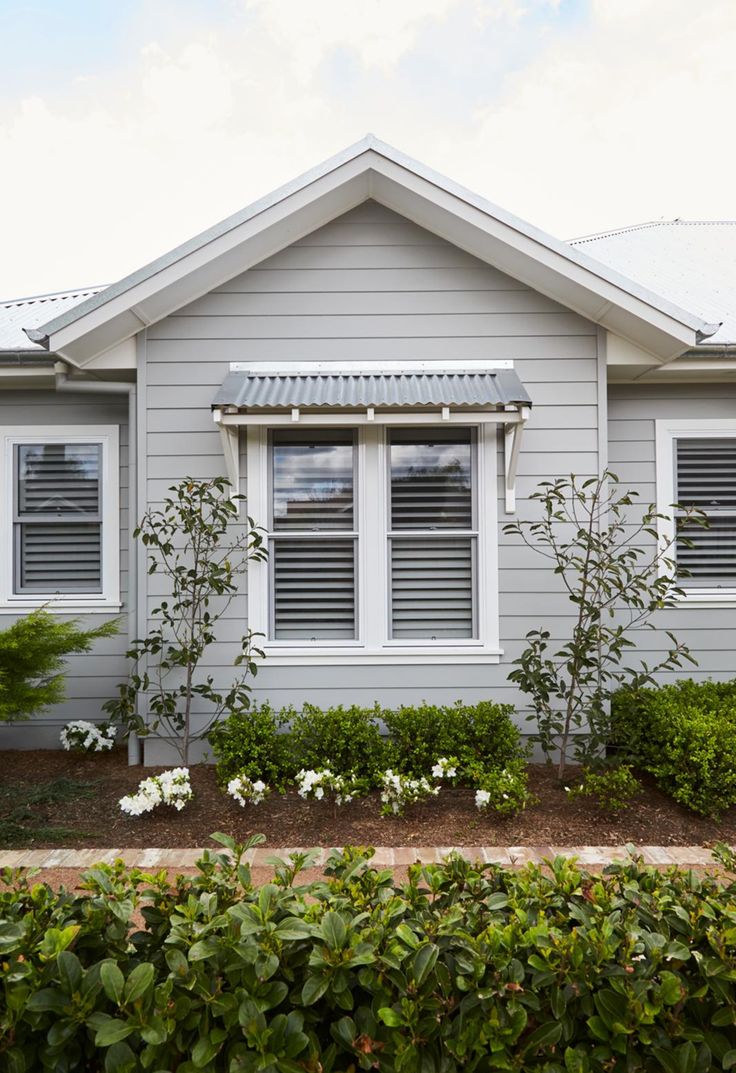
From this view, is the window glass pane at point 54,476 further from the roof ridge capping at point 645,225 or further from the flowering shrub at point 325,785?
the roof ridge capping at point 645,225

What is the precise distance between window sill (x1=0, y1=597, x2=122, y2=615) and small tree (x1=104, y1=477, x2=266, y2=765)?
35.0 inches

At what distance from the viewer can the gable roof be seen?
4.75m

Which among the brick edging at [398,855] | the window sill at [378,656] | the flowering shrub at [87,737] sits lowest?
the brick edging at [398,855]

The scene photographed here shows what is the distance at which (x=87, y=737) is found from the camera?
5.53 m

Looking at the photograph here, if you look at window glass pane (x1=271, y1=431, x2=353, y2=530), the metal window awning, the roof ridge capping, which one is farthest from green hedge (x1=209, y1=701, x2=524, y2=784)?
the roof ridge capping

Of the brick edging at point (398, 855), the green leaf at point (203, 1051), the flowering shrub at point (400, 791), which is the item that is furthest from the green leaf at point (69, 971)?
the flowering shrub at point (400, 791)

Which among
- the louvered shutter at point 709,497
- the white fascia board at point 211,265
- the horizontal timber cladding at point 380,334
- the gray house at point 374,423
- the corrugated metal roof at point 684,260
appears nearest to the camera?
the white fascia board at point 211,265

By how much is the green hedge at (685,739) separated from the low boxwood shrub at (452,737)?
2.71 ft

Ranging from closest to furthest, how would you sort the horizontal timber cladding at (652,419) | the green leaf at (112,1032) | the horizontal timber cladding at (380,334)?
the green leaf at (112,1032) → the horizontal timber cladding at (380,334) → the horizontal timber cladding at (652,419)

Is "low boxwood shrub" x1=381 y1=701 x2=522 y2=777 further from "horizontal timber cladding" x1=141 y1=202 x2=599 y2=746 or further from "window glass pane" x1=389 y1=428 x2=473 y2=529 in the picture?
"window glass pane" x1=389 y1=428 x2=473 y2=529

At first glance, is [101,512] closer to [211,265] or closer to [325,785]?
[211,265]

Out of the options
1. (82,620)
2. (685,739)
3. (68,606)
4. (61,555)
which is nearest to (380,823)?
(685,739)

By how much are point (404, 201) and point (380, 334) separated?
38.3 inches

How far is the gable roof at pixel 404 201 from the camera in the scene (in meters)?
4.75
